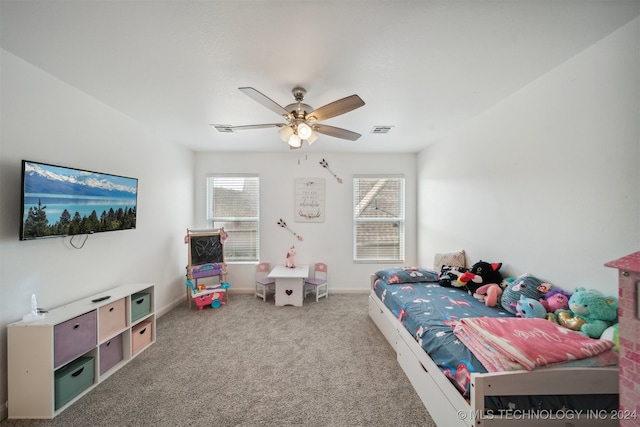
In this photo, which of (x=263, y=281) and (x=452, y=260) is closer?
(x=452, y=260)

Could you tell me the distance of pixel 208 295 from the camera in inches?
141

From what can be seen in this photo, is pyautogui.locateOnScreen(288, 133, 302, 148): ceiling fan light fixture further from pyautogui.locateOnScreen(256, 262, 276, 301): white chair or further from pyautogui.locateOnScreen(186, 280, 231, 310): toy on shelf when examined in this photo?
pyautogui.locateOnScreen(186, 280, 231, 310): toy on shelf

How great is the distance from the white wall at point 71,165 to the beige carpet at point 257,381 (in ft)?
2.52

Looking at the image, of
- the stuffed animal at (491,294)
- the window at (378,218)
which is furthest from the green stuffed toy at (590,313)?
the window at (378,218)

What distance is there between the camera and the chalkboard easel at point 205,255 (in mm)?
3642

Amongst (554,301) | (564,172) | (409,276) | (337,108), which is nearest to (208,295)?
(409,276)

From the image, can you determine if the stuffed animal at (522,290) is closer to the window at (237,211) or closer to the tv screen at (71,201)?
the window at (237,211)

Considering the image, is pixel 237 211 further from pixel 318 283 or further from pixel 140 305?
pixel 140 305

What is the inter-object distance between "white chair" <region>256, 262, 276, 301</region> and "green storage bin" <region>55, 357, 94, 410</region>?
84.2 inches

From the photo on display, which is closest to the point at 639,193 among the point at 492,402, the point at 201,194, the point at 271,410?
the point at 492,402

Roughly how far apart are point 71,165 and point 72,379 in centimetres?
179

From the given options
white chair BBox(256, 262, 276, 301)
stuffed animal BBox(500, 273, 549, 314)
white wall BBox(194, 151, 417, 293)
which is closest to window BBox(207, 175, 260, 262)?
white wall BBox(194, 151, 417, 293)

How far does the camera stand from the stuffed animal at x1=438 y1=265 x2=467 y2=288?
2.78 metres

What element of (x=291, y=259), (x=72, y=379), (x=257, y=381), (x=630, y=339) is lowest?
(x=257, y=381)
